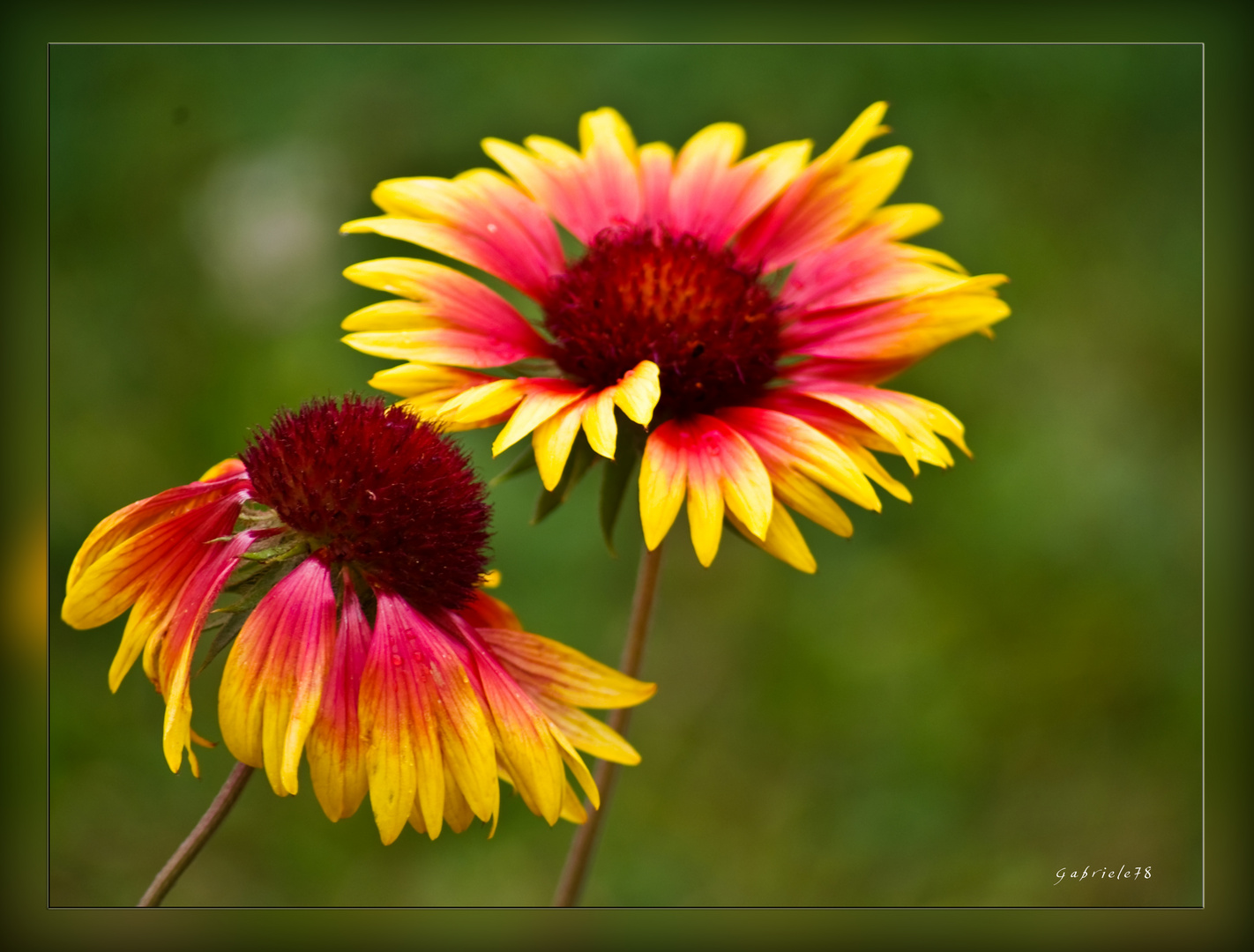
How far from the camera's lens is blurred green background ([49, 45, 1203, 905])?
6.54ft

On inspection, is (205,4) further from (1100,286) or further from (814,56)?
(1100,286)

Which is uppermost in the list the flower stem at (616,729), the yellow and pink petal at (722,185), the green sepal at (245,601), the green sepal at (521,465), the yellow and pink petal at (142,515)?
the yellow and pink petal at (722,185)

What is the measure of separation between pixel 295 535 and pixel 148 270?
1.56 m

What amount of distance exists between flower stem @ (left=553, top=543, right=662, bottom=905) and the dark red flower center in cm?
18

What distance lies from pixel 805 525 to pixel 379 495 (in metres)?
1.24

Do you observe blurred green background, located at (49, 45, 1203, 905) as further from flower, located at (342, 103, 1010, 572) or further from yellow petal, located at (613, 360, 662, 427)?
yellow petal, located at (613, 360, 662, 427)

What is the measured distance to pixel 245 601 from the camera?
39.7 inches
